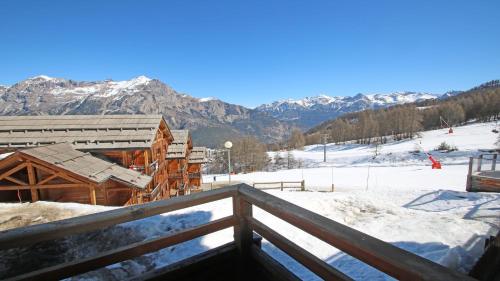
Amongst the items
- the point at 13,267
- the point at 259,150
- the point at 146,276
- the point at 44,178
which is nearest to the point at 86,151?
the point at 44,178

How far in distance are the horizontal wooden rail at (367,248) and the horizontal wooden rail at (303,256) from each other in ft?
0.90

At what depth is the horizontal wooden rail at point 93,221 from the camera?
84.4 inches

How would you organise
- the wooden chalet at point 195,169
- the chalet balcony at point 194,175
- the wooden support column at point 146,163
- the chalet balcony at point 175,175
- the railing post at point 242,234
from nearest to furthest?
the railing post at point 242,234
the wooden support column at point 146,163
the chalet balcony at point 175,175
the chalet balcony at point 194,175
the wooden chalet at point 195,169

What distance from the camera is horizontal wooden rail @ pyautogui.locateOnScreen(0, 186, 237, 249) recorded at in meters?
2.14

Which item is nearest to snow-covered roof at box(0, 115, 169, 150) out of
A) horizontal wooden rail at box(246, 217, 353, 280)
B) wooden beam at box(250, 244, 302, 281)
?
wooden beam at box(250, 244, 302, 281)

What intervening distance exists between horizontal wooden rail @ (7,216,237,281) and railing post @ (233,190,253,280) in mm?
101

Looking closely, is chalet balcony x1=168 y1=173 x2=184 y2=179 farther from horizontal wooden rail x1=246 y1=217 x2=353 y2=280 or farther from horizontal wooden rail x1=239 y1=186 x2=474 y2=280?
horizontal wooden rail x1=239 y1=186 x2=474 y2=280

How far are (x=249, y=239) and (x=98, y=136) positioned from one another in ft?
53.8

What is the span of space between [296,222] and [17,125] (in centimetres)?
2154

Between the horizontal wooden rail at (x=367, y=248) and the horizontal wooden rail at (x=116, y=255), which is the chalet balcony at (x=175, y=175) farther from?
the horizontal wooden rail at (x=367, y=248)

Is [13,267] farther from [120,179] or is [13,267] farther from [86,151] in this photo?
[86,151]

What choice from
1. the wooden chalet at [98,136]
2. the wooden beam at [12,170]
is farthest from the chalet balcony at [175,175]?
the wooden beam at [12,170]

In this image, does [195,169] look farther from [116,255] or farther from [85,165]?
[116,255]

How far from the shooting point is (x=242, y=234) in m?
3.18
